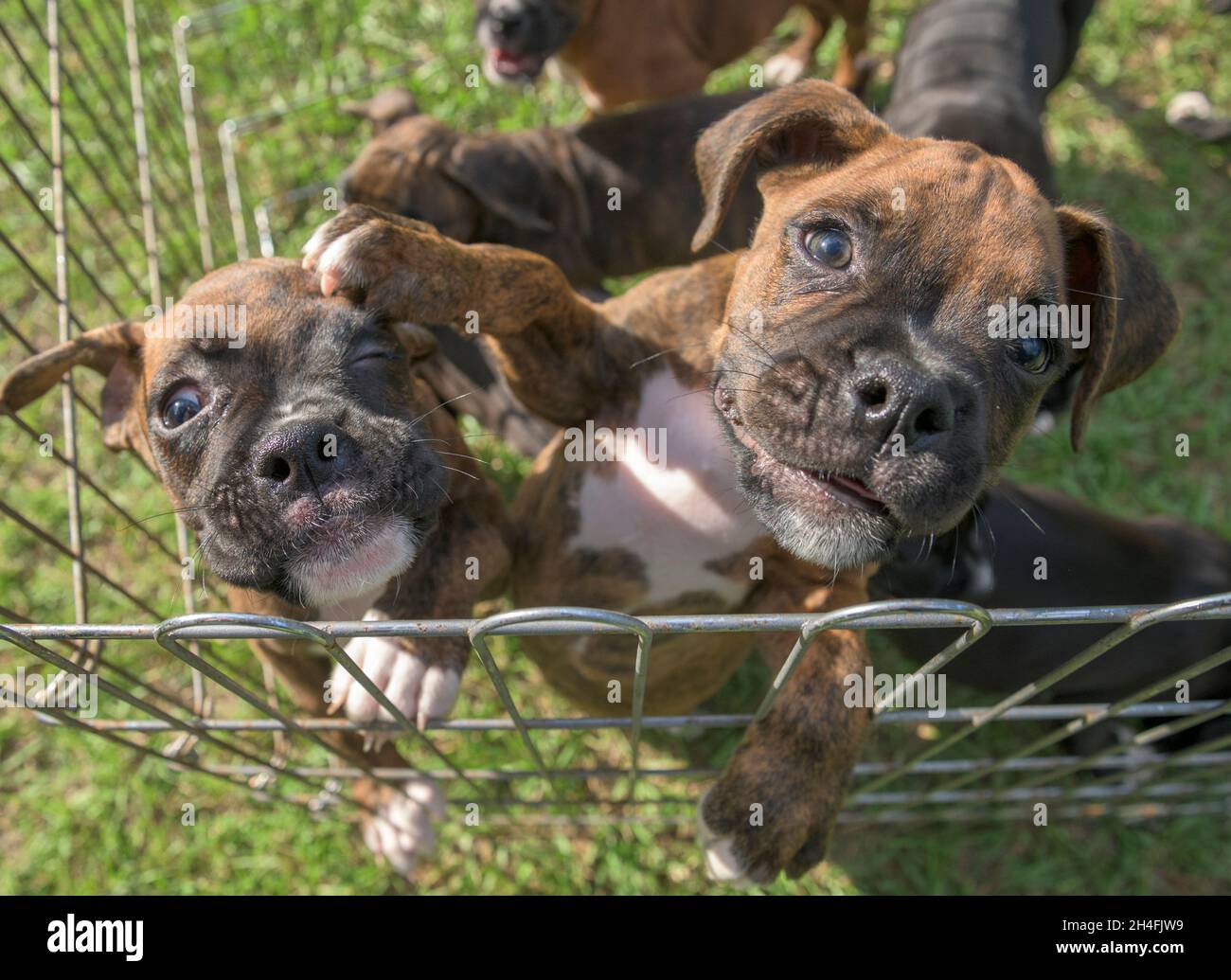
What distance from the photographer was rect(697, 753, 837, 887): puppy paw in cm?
285

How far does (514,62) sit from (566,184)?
29.1 inches

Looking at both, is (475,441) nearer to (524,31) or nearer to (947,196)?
(524,31)

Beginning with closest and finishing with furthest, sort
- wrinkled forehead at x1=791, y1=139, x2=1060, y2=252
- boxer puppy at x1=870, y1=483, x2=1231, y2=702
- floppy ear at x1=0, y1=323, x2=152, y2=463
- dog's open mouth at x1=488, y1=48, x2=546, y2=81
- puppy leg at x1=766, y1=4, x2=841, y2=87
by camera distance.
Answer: wrinkled forehead at x1=791, y1=139, x2=1060, y2=252, floppy ear at x1=0, y1=323, x2=152, y2=463, boxer puppy at x1=870, y1=483, x2=1231, y2=702, dog's open mouth at x1=488, y1=48, x2=546, y2=81, puppy leg at x1=766, y1=4, x2=841, y2=87

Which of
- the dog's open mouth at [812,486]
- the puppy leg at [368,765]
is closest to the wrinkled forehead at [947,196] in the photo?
the dog's open mouth at [812,486]

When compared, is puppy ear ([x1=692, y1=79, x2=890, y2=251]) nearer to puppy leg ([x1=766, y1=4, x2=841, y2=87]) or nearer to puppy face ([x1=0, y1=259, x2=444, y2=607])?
puppy face ([x1=0, y1=259, x2=444, y2=607])

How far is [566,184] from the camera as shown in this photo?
508cm

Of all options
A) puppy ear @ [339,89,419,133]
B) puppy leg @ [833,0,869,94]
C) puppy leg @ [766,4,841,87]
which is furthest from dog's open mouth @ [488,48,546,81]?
puppy leg @ [766,4,841,87]

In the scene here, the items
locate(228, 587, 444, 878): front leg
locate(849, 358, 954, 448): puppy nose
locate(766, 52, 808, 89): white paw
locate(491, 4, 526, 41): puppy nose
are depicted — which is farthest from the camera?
locate(766, 52, 808, 89): white paw

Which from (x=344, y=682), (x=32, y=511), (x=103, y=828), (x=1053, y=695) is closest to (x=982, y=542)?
(x=1053, y=695)

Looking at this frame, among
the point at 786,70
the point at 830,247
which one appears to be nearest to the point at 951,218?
the point at 830,247

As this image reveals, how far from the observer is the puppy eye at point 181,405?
9.25 ft

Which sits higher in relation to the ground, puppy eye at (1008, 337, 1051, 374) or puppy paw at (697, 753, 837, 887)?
puppy eye at (1008, 337, 1051, 374)
